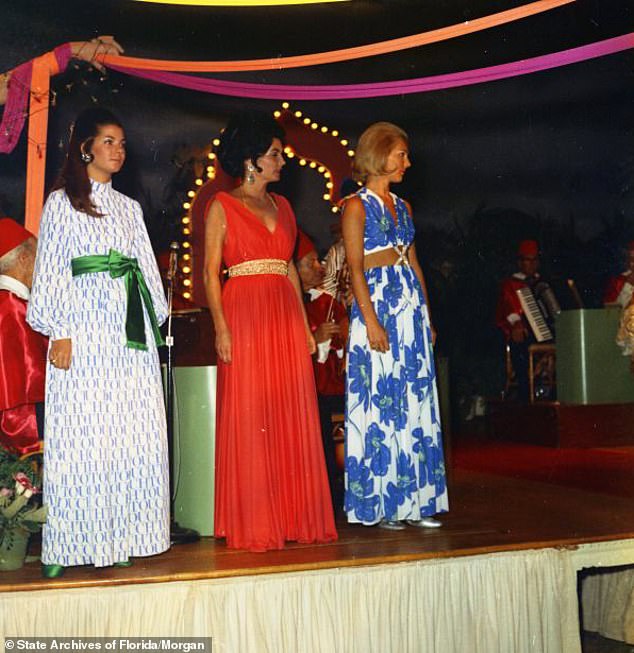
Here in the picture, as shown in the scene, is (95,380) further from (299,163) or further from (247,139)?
(299,163)

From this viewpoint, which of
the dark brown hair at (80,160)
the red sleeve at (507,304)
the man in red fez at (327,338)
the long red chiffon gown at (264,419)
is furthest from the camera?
the red sleeve at (507,304)

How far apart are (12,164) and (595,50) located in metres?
→ 4.54

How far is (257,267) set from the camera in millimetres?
4297

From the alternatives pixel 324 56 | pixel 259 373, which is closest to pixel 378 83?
pixel 324 56

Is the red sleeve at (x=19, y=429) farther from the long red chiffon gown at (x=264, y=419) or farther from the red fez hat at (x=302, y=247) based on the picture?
the red fez hat at (x=302, y=247)

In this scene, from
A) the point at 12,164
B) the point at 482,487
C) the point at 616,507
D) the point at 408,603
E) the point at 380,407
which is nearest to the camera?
the point at 408,603

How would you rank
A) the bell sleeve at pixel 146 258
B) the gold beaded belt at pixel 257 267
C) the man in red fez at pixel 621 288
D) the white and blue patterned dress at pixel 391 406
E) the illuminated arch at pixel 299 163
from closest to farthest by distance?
the bell sleeve at pixel 146 258, the gold beaded belt at pixel 257 267, the white and blue patterned dress at pixel 391 406, the illuminated arch at pixel 299 163, the man in red fez at pixel 621 288

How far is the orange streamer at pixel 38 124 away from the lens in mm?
6258

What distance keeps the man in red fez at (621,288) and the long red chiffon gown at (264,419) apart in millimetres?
6551

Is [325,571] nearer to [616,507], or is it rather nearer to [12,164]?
[616,507]

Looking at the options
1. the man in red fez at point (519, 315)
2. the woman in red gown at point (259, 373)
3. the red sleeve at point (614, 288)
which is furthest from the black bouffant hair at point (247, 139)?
the red sleeve at point (614, 288)

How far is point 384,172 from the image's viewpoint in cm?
450

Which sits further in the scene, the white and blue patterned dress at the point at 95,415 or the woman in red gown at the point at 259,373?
the woman in red gown at the point at 259,373

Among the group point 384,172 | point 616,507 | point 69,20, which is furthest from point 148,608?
point 69,20
